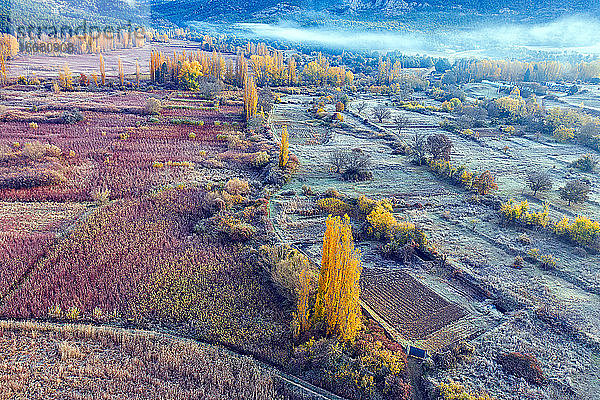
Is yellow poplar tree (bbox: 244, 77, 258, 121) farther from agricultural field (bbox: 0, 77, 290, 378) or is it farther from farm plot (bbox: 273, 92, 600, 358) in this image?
farm plot (bbox: 273, 92, 600, 358)

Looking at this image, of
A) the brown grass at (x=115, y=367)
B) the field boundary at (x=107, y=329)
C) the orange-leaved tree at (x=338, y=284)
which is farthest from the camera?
the field boundary at (x=107, y=329)

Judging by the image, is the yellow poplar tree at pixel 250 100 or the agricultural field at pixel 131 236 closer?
the agricultural field at pixel 131 236

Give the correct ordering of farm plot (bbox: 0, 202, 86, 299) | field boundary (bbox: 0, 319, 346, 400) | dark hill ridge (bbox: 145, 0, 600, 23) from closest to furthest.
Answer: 1. field boundary (bbox: 0, 319, 346, 400)
2. farm plot (bbox: 0, 202, 86, 299)
3. dark hill ridge (bbox: 145, 0, 600, 23)

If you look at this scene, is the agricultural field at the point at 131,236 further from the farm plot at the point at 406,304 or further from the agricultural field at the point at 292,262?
the farm plot at the point at 406,304

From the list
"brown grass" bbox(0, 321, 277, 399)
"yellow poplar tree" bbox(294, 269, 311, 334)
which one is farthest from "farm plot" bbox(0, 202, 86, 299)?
"yellow poplar tree" bbox(294, 269, 311, 334)

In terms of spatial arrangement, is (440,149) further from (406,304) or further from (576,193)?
(406,304)

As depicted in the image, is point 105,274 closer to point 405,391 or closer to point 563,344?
point 405,391

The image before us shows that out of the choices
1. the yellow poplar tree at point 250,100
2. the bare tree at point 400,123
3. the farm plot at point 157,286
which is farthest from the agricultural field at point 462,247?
the yellow poplar tree at point 250,100
